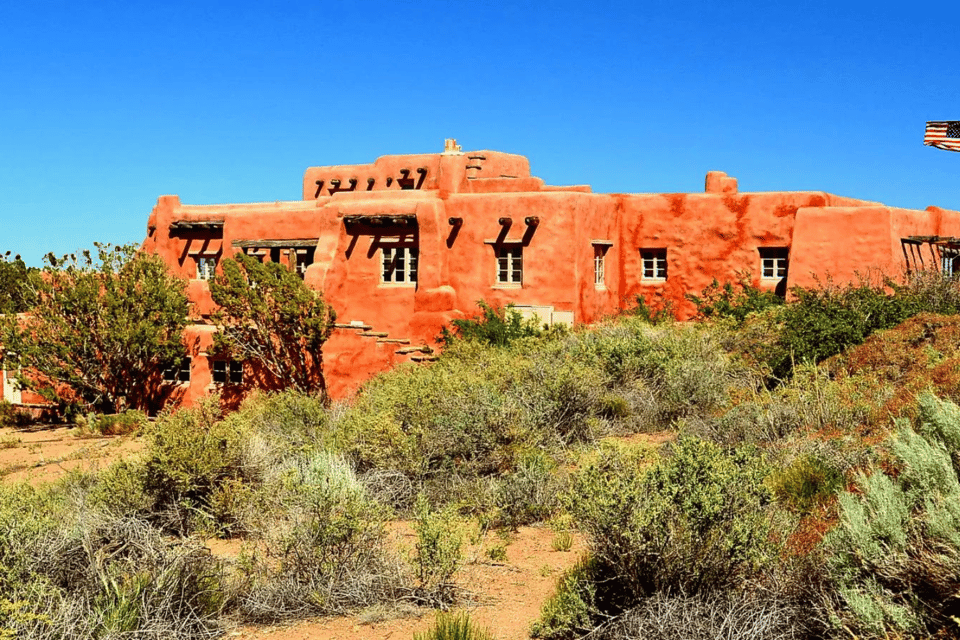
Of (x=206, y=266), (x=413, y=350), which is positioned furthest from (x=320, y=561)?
(x=206, y=266)

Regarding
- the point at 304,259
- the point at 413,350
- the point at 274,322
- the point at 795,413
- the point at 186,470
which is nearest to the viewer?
the point at 186,470

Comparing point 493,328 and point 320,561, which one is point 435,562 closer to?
point 320,561

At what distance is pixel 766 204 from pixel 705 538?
1756 cm

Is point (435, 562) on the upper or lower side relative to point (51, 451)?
upper

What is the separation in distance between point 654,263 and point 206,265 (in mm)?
12374

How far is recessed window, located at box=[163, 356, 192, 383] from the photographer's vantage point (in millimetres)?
23109

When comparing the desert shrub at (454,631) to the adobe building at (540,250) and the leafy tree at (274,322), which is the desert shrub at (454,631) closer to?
the adobe building at (540,250)

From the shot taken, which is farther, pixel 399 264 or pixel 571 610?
pixel 399 264

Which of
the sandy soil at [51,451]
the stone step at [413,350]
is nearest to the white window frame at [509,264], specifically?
the stone step at [413,350]

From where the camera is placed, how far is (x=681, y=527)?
6.16 metres

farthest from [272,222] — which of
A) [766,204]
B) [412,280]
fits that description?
[766,204]

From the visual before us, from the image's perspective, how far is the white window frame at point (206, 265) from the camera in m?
26.4

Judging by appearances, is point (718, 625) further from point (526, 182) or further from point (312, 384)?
point (526, 182)

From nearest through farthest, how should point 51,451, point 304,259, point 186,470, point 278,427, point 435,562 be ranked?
1. point 435,562
2. point 186,470
3. point 278,427
4. point 51,451
5. point 304,259
